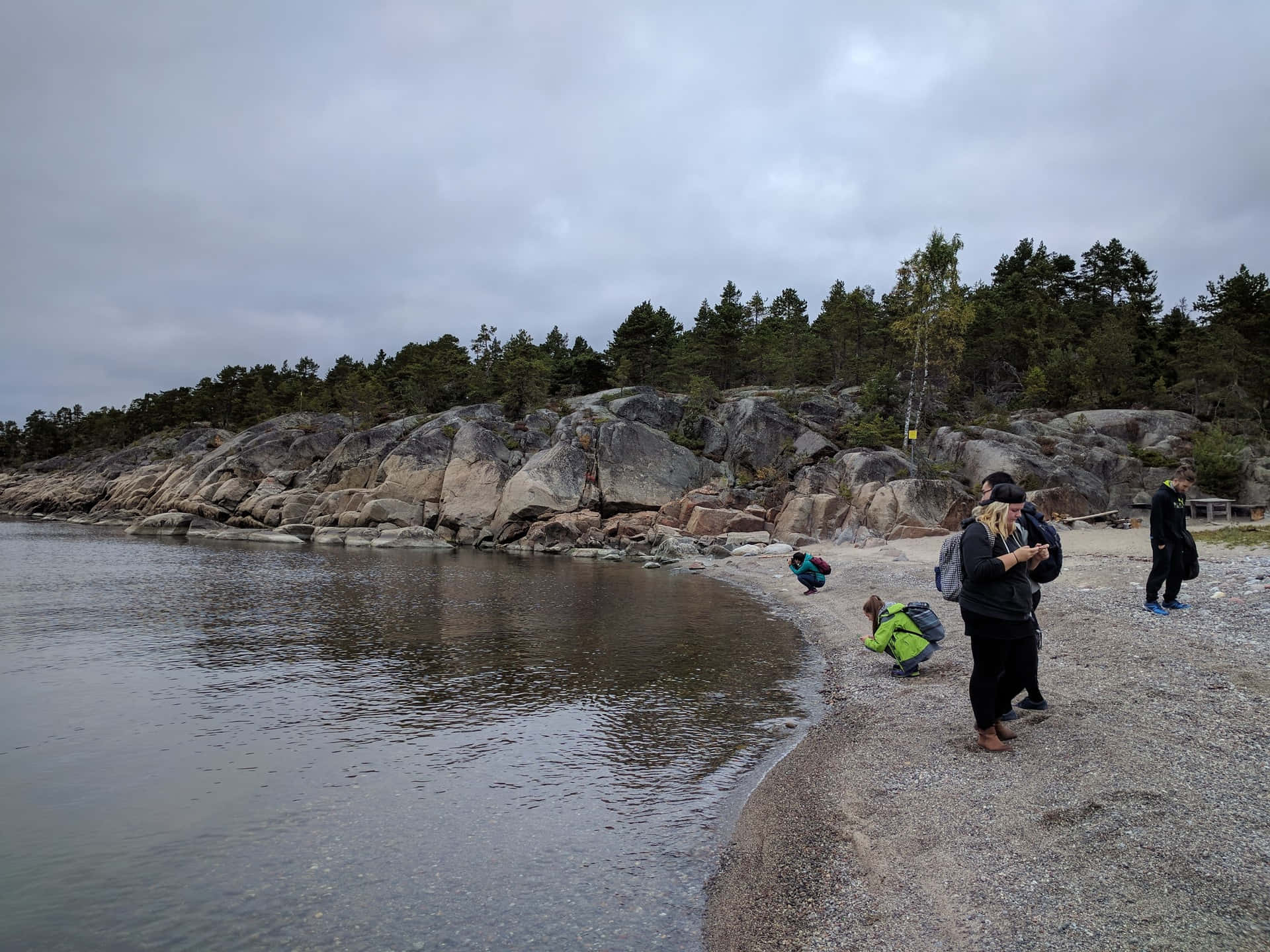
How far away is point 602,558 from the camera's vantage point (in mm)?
38500

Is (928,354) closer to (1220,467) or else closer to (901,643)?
(1220,467)

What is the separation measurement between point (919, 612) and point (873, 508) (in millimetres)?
27377

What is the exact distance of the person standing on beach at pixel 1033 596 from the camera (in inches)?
289

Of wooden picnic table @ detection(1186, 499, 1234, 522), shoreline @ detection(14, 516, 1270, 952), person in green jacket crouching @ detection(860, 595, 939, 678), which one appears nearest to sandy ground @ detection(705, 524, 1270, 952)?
shoreline @ detection(14, 516, 1270, 952)

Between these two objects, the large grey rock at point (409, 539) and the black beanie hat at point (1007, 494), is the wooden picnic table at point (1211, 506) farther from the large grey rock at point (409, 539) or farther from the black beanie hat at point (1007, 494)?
the large grey rock at point (409, 539)

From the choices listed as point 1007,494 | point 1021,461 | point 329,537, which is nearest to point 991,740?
point 1007,494

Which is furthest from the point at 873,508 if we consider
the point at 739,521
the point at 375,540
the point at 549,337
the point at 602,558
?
the point at 549,337

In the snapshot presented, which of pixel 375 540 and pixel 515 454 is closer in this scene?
pixel 375 540

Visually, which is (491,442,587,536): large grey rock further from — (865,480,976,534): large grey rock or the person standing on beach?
the person standing on beach

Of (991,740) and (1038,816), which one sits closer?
(1038,816)

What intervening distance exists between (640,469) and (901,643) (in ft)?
128

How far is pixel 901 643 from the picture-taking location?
11.7 metres

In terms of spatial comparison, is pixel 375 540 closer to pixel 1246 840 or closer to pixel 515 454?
pixel 515 454

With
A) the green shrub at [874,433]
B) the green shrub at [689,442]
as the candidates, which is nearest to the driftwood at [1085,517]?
the green shrub at [874,433]
